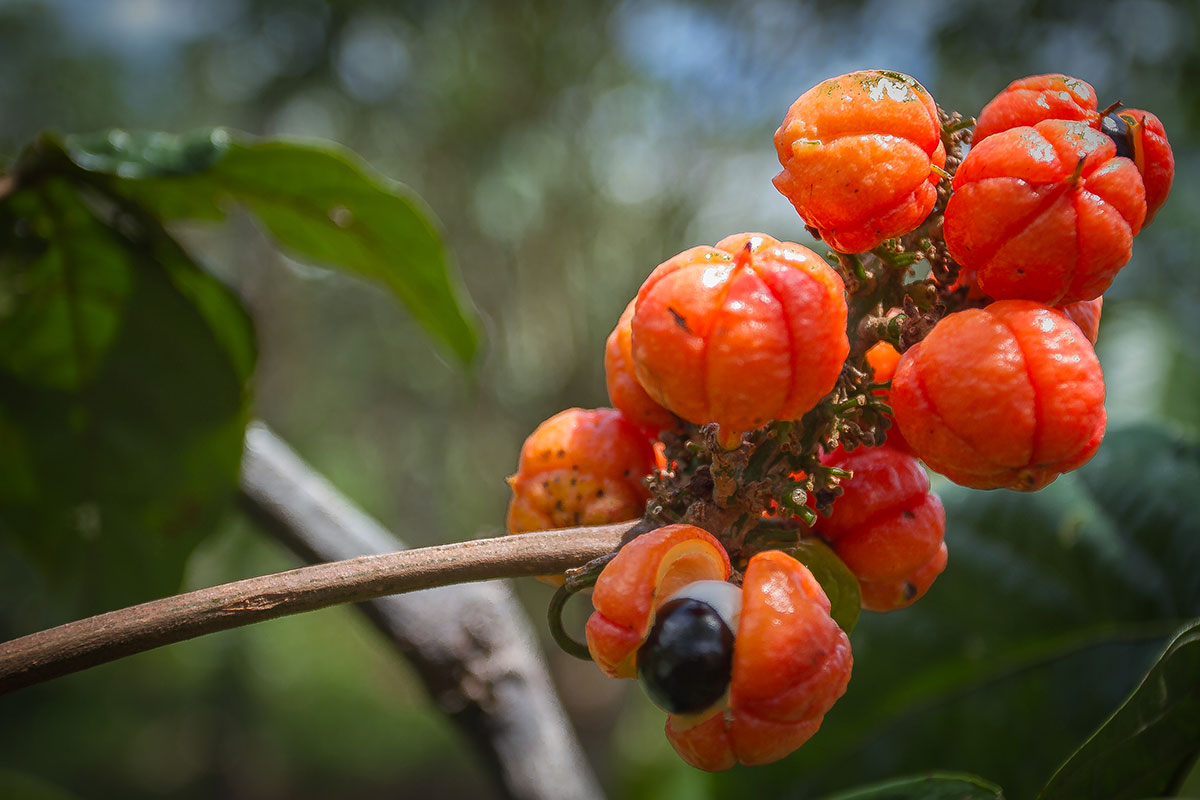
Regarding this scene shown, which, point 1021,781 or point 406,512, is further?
point 406,512

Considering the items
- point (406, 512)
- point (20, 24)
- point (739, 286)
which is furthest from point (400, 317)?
point (739, 286)

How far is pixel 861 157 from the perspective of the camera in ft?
3.69

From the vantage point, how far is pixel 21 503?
216 cm

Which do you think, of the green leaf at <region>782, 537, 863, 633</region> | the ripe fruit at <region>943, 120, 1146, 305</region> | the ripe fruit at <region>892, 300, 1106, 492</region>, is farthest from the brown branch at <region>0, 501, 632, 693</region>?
the ripe fruit at <region>943, 120, 1146, 305</region>

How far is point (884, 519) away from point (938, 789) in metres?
0.41

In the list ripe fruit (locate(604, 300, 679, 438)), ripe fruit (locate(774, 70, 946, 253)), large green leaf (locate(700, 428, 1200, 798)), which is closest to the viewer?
ripe fruit (locate(774, 70, 946, 253))

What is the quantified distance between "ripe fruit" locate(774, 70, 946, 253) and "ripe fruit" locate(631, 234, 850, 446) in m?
0.11

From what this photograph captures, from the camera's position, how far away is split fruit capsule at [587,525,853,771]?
3.32ft

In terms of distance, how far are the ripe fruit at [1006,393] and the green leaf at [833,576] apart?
9.5 inches

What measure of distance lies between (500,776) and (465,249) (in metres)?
16.3

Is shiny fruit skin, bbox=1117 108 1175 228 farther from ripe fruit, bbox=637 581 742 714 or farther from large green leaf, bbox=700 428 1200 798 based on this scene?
large green leaf, bbox=700 428 1200 798

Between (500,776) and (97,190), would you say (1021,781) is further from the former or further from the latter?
(97,190)

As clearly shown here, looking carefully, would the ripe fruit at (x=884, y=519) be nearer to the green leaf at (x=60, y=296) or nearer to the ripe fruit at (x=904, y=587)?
the ripe fruit at (x=904, y=587)

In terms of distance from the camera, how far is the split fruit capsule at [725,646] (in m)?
1.01
